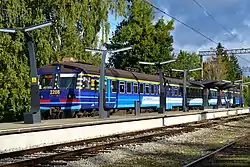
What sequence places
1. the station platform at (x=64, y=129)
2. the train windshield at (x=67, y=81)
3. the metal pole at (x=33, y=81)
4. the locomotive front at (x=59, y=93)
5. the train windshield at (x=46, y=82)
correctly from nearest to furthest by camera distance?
the station platform at (x=64, y=129) → the metal pole at (x=33, y=81) → the locomotive front at (x=59, y=93) → the train windshield at (x=67, y=81) → the train windshield at (x=46, y=82)

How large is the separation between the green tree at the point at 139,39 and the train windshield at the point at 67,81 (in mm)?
32504

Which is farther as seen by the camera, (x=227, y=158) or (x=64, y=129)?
(x=64, y=129)

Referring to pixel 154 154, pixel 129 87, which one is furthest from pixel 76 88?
pixel 154 154

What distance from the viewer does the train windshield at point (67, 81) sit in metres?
24.3

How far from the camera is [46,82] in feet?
82.7

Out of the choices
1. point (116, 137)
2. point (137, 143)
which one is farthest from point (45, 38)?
point (137, 143)

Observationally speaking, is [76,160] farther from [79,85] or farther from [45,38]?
[45,38]

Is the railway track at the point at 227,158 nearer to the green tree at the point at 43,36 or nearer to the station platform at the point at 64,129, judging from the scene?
the station platform at the point at 64,129

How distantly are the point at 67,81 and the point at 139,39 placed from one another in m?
34.5

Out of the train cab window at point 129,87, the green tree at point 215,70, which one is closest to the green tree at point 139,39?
the train cab window at point 129,87

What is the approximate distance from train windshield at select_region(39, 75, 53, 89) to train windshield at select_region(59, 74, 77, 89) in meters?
0.63

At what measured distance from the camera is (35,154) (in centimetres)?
1282

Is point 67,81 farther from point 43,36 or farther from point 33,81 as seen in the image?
point 33,81

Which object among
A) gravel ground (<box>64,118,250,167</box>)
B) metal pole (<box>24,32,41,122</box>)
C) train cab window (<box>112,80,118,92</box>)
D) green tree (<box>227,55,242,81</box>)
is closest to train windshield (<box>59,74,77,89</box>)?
train cab window (<box>112,80,118,92</box>)
